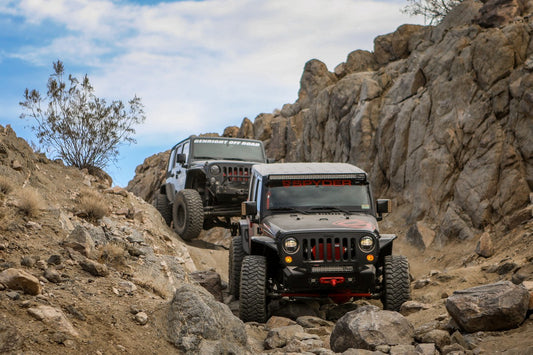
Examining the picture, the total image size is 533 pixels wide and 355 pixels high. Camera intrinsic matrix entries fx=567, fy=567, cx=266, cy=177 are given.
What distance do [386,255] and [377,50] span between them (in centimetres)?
1948

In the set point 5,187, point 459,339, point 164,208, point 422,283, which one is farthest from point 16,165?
point 459,339

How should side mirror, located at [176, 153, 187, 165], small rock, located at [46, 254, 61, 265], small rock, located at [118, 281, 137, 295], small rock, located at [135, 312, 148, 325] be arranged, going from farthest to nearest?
1. side mirror, located at [176, 153, 187, 165]
2. small rock, located at [46, 254, 61, 265]
3. small rock, located at [118, 281, 137, 295]
4. small rock, located at [135, 312, 148, 325]

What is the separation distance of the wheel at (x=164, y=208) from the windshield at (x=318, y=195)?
7612 mm

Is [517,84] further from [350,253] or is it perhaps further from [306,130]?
[306,130]

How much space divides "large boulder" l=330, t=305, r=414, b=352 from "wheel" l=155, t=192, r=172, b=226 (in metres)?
9.82

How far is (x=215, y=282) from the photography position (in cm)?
982

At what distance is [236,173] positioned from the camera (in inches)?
512

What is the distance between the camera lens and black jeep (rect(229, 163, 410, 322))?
718cm

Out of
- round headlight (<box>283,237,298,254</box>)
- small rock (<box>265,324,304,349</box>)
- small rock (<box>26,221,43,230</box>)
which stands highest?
small rock (<box>26,221,43,230</box>)

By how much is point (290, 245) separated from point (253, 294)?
80 centimetres

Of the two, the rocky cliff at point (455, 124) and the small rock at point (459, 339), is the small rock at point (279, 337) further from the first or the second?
the rocky cliff at point (455, 124)

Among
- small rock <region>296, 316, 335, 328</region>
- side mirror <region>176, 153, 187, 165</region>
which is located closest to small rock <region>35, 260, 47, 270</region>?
small rock <region>296, 316, 335, 328</region>

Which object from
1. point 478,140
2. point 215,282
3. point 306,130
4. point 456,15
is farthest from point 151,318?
point 306,130

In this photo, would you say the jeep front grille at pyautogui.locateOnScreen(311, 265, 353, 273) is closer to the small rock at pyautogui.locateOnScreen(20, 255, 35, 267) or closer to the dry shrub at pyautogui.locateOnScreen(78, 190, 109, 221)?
the small rock at pyautogui.locateOnScreen(20, 255, 35, 267)
